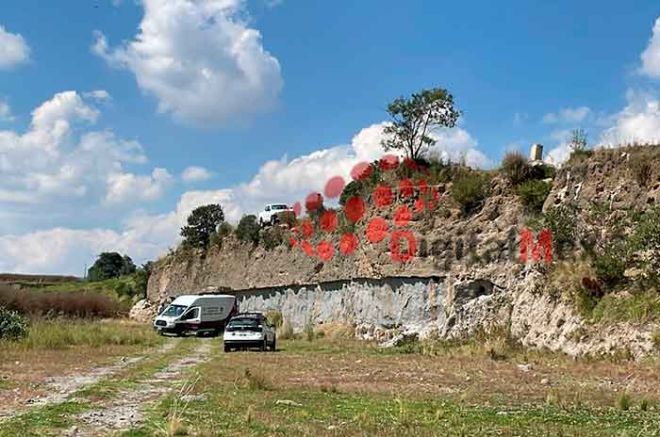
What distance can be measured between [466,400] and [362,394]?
233 centimetres

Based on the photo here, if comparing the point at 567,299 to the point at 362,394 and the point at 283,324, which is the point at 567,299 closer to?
the point at 362,394

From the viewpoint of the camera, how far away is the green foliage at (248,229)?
195ft

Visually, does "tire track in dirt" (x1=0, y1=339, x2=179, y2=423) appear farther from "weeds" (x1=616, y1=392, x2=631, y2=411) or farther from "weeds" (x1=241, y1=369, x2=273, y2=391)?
"weeds" (x1=616, y1=392, x2=631, y2=411)

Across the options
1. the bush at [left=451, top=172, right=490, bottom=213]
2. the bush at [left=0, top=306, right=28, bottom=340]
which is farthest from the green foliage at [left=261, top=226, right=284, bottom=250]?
the bush at [left=0, top=306, right=28, bottom=340]

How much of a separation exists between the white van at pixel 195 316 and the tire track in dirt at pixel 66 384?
86.6ft

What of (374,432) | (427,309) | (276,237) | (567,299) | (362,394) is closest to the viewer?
(374,432)

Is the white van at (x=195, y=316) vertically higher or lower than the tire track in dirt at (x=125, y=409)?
higher

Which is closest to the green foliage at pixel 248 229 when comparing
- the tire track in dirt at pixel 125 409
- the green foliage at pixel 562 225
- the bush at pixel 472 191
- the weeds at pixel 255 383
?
the bush at pixel 472 191

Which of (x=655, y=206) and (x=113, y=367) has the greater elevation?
(x=655, y=206)

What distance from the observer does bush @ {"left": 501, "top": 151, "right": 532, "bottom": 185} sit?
1449 inches

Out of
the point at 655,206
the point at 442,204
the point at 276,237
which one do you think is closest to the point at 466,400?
the point at 655,206

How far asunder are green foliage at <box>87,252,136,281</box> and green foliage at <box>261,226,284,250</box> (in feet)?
292

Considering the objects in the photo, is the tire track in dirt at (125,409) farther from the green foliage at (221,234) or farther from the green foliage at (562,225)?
the green foliage at (221,234)

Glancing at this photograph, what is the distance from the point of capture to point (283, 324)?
50.0 metres
